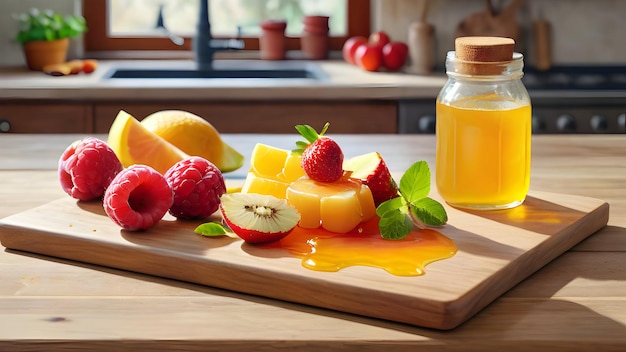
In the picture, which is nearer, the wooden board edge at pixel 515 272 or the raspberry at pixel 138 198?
the wooden board edge at pixel 515 272

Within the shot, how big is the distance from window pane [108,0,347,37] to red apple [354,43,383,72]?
478 mm

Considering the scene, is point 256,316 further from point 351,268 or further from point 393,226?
point 393,226

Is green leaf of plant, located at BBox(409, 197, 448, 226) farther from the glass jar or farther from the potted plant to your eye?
the potted plant

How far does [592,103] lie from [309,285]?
82.7 inches

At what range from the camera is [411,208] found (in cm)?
121

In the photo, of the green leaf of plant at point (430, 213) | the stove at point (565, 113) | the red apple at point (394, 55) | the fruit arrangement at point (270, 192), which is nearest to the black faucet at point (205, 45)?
the red apple at point (394, 55)

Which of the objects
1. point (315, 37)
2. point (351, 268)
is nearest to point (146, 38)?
point (315, 37)

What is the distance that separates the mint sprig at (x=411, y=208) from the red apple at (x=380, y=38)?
2126mm

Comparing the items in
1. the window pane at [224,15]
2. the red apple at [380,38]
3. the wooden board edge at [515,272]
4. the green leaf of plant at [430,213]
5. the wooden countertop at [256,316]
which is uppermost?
the window pane at [224,15]

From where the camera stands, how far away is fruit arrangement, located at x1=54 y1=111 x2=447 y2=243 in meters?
1.15

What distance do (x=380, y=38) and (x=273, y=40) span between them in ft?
1.41

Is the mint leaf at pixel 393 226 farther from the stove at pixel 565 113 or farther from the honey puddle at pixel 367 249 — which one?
the stove at pixel 565 113

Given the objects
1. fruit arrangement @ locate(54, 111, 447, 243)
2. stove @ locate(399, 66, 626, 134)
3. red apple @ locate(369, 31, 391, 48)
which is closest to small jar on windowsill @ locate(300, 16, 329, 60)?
red apple @ locate(369, 31, 391, 48)

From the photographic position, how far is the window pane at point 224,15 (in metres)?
3.69
